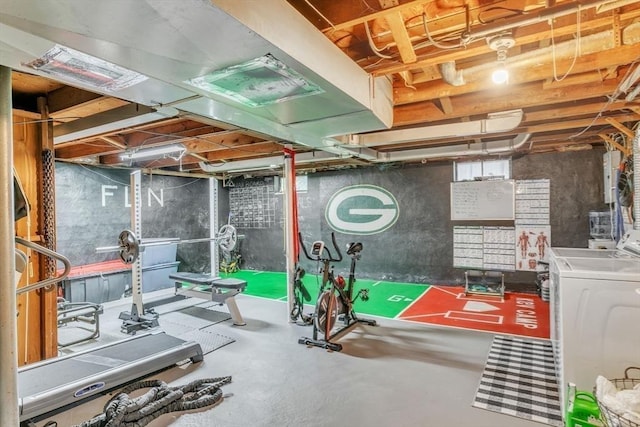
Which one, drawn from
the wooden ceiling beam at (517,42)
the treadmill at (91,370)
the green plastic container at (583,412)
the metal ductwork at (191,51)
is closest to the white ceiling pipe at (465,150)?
the wooden ceiling beam at (517,42)

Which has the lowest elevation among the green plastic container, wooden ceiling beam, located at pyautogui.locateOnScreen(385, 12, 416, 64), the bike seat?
the green plastic container

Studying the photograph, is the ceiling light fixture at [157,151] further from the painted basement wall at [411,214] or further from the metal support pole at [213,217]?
the painted basement wall at [411,214]

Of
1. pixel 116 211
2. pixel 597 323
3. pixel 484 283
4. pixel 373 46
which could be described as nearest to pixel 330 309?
pixel 597 323

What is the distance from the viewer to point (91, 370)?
2715mm

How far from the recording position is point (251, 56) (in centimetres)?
152

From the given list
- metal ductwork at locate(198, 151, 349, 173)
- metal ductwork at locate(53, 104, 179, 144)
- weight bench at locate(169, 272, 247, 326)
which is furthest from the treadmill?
metal ductwork at locate(198, 151, 349, 173)

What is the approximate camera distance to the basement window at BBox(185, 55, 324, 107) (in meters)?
1.66

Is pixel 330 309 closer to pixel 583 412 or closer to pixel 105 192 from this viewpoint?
pixel 583 412

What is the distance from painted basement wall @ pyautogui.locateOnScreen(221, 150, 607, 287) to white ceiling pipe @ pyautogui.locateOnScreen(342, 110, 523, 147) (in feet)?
8.60

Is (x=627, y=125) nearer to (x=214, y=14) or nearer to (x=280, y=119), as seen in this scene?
(x=280, y=119)

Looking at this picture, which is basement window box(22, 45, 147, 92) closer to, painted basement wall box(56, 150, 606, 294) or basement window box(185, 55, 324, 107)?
basement window box(185, 55, 324, 107)

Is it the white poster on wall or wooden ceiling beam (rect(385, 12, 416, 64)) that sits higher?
wooden ceiling beam (rect(385, 12, 416, 64))

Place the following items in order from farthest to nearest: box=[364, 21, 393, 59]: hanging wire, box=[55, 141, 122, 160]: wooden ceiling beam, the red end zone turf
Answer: box=[55, 141, 122, 160]: wooden ceiling beam
the red end zone turf
box=[364, 21, 393, 59]: hanging wire

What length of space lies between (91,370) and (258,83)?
2.58 m
